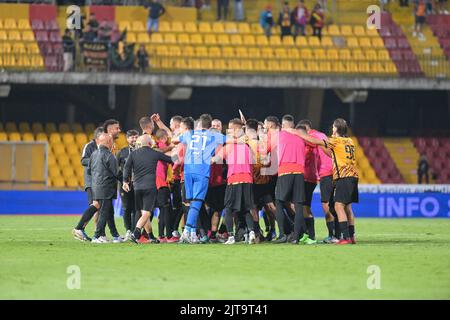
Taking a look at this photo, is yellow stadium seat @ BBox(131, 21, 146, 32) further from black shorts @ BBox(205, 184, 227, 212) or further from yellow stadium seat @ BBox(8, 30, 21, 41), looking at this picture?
black shorts @ BBox(205, 184, 227, 212)

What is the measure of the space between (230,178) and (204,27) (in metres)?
23.2

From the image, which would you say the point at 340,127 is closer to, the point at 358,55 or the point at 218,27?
the point at 358,55

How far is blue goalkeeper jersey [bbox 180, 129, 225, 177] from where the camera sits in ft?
64.2

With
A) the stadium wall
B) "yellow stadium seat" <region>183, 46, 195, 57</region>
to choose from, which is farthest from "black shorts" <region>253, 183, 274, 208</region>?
"yellow stadium seat" <region>183, 46, 195, 57</region>

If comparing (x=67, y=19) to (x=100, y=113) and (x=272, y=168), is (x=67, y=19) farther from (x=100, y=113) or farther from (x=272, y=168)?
(x=272, y=168)

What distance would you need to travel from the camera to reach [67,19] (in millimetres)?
41219

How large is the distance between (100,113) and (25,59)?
3.95m

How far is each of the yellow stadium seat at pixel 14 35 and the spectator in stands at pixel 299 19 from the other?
9988 mm

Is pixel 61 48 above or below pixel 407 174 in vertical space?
above

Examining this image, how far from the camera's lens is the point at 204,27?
42531 mm

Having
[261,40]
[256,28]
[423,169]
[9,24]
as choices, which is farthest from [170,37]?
[423,169]
